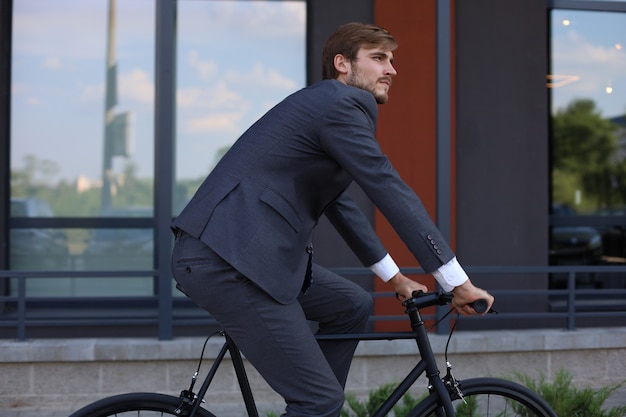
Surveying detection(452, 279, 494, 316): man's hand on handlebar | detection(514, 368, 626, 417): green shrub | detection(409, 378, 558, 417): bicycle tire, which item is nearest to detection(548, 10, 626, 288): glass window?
detection(514, 368, 626, 417): green shrub

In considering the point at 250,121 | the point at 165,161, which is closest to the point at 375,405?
the point at 165,161

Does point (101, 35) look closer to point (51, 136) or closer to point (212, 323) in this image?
point (51, 136)

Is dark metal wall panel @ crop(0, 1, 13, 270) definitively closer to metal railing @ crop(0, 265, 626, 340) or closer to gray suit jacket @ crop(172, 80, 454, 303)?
metal railing @ crop(0, 265, 626, 340)

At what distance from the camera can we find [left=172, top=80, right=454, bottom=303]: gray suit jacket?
235 cm

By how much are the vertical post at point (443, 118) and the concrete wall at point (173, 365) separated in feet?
2.98

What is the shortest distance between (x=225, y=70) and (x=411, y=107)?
5.57 feet

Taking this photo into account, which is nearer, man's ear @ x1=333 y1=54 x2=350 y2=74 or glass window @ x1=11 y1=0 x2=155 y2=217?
man's ear @ x1=333 y1=54 x2=350 y2=74

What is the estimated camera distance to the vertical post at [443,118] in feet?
18.9

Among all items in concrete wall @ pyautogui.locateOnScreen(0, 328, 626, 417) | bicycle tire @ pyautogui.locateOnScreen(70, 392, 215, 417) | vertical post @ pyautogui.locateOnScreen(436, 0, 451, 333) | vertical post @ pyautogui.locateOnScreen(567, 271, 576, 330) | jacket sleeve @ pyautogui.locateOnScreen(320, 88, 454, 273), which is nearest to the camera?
jacket sleeve @ pyautogui.locateOnScreen(320, 88, 454, 273)

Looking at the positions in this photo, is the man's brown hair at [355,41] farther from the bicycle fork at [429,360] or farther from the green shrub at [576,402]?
the green shrub at [576,402]

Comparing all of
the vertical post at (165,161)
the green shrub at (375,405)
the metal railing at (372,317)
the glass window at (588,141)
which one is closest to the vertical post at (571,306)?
the metal railing at (372,317)

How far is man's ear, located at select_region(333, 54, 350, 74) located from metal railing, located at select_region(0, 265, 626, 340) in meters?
3.32

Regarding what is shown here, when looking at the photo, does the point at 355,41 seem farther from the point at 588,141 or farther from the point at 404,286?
the point at 588,141

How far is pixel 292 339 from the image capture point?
2389 mm
